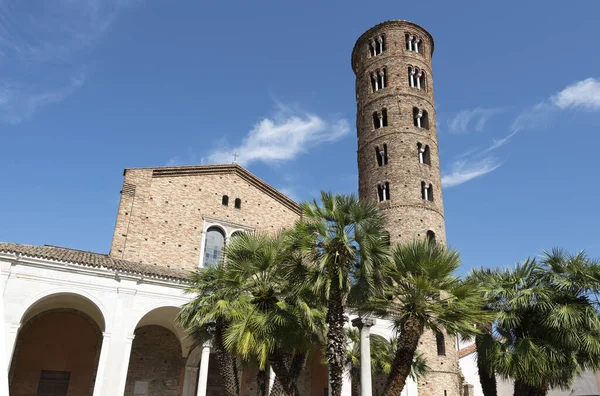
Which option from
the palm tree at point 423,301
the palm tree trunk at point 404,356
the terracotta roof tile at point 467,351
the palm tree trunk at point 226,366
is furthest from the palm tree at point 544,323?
the terracotta roof tile at point 467,351

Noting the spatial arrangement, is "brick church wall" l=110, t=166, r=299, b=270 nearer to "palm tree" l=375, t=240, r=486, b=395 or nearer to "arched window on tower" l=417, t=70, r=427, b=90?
"arched window on tower" l=417, t=70, r=427, b=90

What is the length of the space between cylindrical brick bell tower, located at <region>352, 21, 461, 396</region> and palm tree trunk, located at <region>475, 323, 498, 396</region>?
7.04 m

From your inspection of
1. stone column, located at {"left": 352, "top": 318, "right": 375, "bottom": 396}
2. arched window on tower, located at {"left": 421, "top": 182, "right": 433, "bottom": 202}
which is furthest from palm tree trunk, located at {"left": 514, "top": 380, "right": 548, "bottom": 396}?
arched window on tower, located at {"left": 421, "top": 182, "right": 433, "bottom": 202}

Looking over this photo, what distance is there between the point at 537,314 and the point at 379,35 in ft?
64.7

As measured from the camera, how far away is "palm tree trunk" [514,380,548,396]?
13359 mm

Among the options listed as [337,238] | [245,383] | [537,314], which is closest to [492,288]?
[537,314]

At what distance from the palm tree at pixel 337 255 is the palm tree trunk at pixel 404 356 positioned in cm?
117

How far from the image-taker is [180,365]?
21125mm

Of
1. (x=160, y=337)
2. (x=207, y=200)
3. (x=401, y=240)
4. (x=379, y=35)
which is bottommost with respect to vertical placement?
(x=160, y=337)

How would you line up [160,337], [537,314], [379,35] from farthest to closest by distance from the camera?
[379,35]
[160,337]
[537,314]

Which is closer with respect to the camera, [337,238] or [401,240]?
[337,238]

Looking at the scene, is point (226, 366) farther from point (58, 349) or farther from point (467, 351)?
point (467, 351)

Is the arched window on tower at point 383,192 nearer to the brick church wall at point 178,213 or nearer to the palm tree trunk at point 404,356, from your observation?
the brick church wall at point 178,213

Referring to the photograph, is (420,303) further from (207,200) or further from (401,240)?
(207,200)
